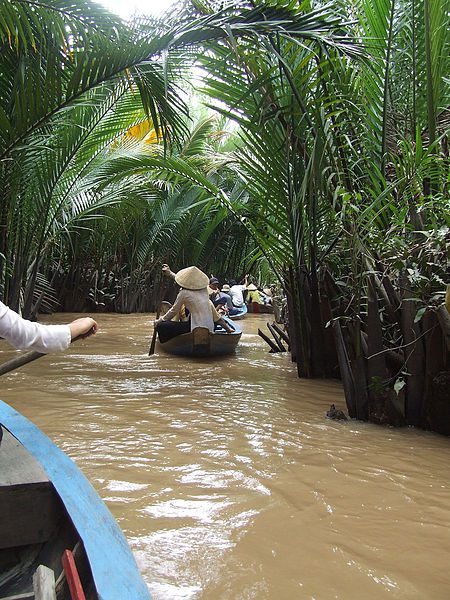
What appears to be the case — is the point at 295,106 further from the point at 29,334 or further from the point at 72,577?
the point at 72,577

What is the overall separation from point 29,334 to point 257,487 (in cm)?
143

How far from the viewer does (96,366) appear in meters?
6.10

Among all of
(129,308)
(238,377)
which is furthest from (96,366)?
(129,308)

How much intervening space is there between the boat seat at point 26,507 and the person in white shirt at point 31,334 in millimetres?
393

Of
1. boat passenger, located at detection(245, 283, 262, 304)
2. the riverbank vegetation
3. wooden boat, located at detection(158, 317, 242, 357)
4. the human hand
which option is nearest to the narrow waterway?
the riverbank vegetation

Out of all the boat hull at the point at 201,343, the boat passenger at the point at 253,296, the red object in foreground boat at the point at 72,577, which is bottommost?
the red object in foreground boat at the point at 72,577

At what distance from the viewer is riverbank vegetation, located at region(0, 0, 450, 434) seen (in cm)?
339

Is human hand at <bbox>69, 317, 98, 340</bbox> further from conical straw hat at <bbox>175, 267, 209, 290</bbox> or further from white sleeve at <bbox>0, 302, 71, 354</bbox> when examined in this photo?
conical straw hat at <bbox>175, 267, 209, 290</bbox>

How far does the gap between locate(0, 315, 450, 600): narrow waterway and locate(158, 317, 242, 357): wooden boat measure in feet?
5.47

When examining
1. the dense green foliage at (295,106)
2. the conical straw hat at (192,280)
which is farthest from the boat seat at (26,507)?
the conical straw hat at (192,280)

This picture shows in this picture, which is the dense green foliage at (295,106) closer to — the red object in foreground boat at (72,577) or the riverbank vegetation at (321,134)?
the riverbank vegetation at (321,134)

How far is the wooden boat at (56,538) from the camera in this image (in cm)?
132

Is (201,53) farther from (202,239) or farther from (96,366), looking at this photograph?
(202,239)

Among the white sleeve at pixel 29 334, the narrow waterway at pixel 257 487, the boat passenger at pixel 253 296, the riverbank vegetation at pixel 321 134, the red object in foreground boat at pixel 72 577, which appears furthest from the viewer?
the boat passenger at pixel 253 296
